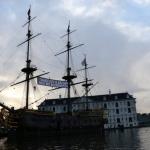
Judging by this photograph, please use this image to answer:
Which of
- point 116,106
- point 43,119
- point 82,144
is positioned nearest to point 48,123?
point 43,119

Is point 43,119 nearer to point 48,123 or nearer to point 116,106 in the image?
point 48,123

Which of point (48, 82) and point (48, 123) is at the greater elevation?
point (48, 82)

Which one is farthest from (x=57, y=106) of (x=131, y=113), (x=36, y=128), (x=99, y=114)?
(x=36, y=128)

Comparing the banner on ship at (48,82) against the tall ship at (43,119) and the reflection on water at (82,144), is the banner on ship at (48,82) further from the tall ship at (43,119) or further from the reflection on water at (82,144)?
the reflection on water at (82,144)

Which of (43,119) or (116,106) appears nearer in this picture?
(43,119)

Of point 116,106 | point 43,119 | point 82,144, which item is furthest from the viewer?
point 116,106

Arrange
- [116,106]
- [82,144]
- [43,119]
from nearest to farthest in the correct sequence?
[82,144], [43,119], [116,106]

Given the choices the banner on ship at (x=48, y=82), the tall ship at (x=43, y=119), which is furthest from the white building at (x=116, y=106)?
the banner on ship at (x=48, y=82)

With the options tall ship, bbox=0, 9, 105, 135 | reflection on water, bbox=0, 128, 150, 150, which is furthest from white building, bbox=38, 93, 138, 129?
reflection on water, bbox=0, 128, 150, 150

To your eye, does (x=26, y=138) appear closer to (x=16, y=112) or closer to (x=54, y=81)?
(x=16, y=112)

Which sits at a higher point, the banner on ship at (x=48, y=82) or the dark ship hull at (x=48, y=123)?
the banner on ship at (x=48, y=82)

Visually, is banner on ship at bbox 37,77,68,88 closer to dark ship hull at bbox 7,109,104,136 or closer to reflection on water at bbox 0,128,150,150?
dark ship hull at bbox 7,109,104,136

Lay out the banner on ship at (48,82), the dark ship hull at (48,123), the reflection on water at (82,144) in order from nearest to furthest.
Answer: the reflection on water at (82,144) → the dark ship hull at (48,123) → the banner on ship at (48,82)

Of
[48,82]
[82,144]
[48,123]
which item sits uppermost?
[48,82]
